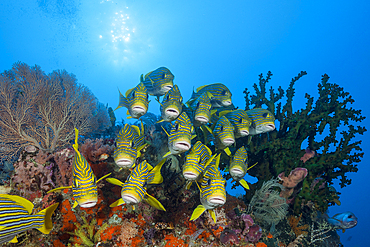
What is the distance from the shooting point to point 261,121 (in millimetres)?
3758

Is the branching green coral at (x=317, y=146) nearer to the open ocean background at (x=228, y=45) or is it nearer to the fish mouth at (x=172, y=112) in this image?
the fish mouth at (x=172, y=112)

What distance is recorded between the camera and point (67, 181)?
3.75 meters

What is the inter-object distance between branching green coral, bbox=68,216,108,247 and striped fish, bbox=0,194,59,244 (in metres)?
0.96

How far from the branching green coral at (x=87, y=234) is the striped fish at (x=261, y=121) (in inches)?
145

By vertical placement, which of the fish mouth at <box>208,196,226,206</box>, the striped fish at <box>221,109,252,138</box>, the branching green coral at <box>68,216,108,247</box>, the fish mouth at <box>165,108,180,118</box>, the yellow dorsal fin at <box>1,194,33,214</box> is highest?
the striped fish at <box>221,109,252,138</box>

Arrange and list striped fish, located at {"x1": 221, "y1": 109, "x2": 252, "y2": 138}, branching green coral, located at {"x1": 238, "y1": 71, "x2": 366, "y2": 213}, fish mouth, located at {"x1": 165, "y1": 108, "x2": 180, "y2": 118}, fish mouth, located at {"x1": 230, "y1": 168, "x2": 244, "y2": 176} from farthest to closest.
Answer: branching green coral, located at {"x1": 238, "y1": 71, "x2": 366, "y2": 213} < striped fish, located at {"x1": 221, "y1": 109, "x2": 252, "y2": 138} < fish mouth, located at {"x1": 230, "y1": 168, "x2": 244, "y2": 176} < fish mouth, located at {"x1": 165, "y1": 108, "x2": 180, "y2": 118}

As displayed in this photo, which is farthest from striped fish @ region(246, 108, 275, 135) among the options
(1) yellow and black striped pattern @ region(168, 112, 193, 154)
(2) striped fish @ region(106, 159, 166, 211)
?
(2) striped fish @ region(106, 159, 166, 211)

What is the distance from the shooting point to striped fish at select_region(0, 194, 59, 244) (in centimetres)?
161

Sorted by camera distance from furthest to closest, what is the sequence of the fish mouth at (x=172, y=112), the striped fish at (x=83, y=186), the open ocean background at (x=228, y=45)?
1. the open ocean background at (x=228, y=45)
2. the fish mouth at (x=172, y=112)
3. the striped fish at (x=83, y=186)

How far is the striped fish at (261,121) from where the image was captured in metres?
3.72

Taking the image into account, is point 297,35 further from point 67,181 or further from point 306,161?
point 67,181

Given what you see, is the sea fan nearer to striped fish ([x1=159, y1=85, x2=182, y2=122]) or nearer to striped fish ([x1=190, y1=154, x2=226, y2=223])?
striped fish ([x1=190, y1=154, x2=226, y2=223])

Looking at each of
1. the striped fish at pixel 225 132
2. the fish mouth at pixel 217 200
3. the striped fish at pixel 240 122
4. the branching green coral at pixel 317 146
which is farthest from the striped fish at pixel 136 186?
the branching green coral at pixel 317 146

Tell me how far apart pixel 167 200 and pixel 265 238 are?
8.50 ft
